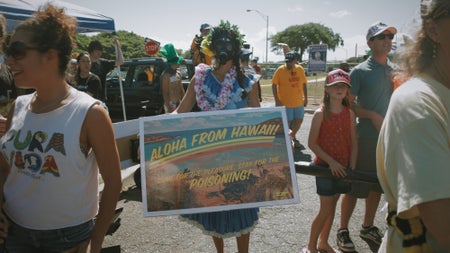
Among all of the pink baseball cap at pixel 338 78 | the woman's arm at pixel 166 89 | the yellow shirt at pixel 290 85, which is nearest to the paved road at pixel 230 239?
the pink baseball cap at pixel 338 78

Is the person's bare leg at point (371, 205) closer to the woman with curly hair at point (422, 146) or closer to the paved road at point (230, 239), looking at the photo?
the paved road at point (230, 239)

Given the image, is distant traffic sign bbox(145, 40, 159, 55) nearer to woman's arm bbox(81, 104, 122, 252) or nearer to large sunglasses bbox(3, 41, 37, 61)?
large sunglasses bbox(3, 41, 37, 61)

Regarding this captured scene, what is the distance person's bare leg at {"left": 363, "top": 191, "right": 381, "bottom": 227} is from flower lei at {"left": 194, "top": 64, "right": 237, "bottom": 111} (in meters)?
1.81

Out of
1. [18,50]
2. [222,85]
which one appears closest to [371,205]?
[222,85]

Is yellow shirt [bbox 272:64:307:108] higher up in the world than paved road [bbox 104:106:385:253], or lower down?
higher up

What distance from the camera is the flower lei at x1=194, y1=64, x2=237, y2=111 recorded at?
2480 mm

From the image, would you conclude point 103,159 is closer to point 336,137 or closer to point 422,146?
point 422,146

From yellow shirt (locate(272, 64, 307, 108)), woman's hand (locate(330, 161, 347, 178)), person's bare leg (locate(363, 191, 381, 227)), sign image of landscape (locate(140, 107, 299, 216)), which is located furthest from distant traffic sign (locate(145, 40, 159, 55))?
sign image of landscape (locate(140, 107, 299, 216))

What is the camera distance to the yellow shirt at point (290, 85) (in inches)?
262

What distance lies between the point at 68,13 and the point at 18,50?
4.68 m

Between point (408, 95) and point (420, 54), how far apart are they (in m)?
0.21

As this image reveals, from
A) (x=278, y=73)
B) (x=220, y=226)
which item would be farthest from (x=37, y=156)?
(x=278, y=73)

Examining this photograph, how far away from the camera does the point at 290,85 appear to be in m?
6.70

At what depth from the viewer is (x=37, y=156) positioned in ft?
4.89
